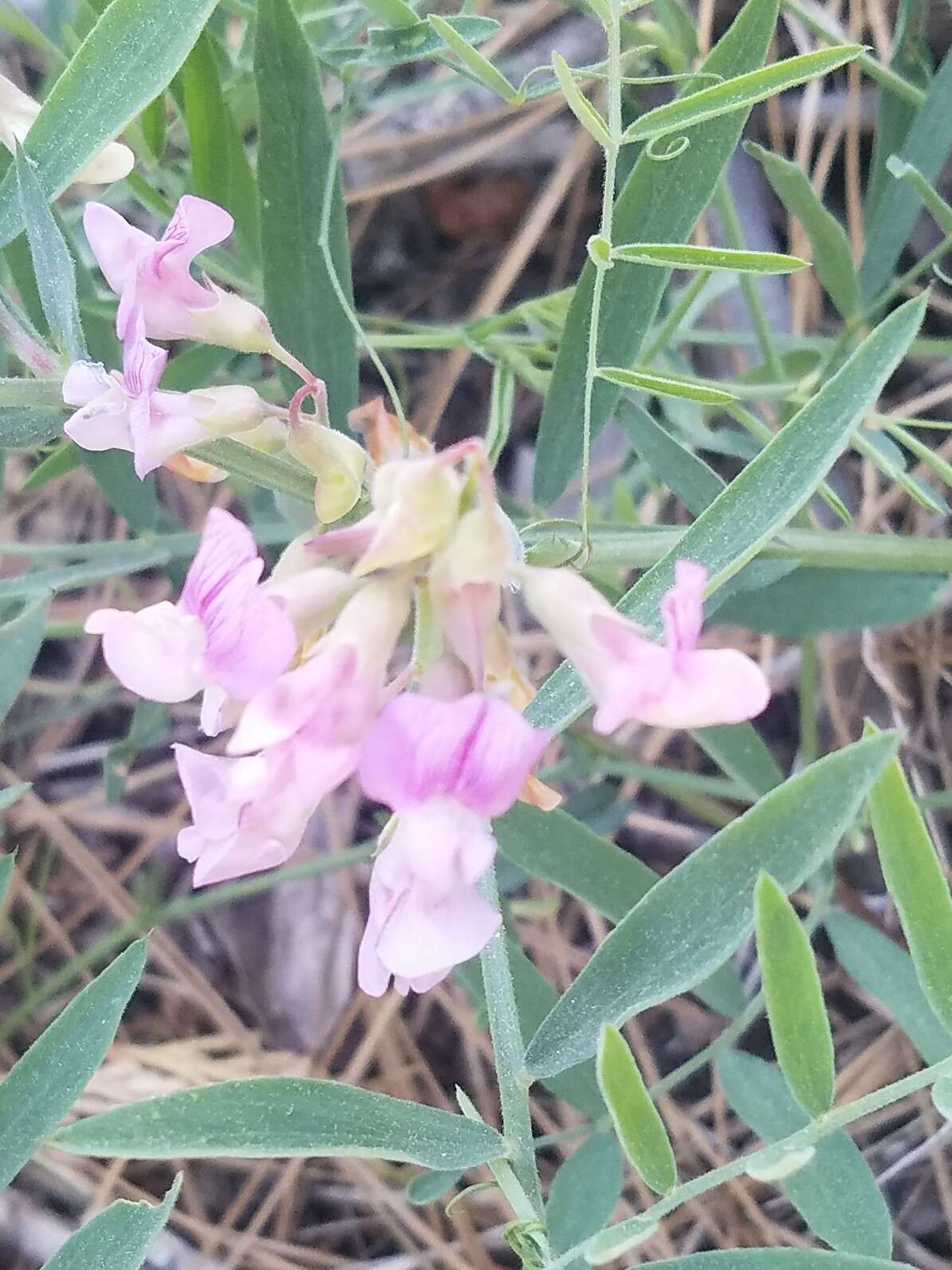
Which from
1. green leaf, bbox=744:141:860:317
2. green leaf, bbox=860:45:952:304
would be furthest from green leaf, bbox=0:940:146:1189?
green leaf, bbox=860:45:952:304

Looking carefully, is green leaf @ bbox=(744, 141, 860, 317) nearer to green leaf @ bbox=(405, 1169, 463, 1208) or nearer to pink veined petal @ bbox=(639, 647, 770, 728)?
pink veined petal @ bbox=(639, 647, 770, 728)

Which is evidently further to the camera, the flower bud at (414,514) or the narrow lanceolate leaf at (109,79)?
the narrow lanceolate leaf at (109,79)

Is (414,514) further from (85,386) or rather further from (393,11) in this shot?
(393,11)

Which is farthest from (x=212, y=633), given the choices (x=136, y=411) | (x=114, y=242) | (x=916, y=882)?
(x=916, y=882)

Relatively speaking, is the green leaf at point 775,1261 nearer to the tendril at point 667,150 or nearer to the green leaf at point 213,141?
the tendril at point 667,150

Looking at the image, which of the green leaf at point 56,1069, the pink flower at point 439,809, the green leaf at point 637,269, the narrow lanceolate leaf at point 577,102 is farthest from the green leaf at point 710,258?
the green leaf at point 56,1069

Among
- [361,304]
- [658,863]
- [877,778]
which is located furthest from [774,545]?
[361,304]

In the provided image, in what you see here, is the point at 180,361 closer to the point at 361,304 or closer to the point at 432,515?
the point at 432,515
